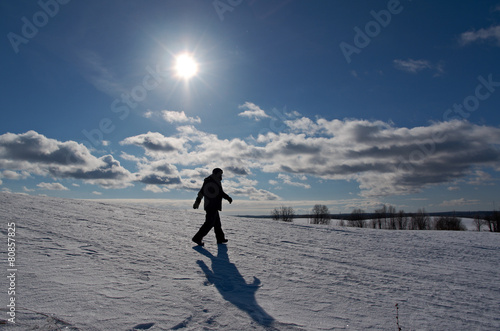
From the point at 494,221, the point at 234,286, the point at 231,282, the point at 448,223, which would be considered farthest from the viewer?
the point at 448,223

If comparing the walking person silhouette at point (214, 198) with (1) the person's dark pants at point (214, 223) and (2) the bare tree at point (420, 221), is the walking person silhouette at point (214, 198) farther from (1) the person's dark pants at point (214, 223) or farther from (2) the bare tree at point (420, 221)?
(2) the bare tree at point (420, 221)

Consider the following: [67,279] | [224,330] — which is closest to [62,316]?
[67,279]

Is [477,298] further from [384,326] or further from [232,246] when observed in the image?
[232,246]

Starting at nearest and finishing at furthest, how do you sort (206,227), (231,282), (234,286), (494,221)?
(234,286), (231,282), (206,227), (494,221)

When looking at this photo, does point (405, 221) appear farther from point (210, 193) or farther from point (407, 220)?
point (210, 193)

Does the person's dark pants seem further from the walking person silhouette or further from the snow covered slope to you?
the snow covered slope

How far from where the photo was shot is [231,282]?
474cm

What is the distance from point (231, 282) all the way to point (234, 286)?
19cm

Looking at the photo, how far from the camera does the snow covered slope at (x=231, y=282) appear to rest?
3.35 metres

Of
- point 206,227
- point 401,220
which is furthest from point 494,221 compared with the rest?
point 206,227

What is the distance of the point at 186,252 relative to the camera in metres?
6.41

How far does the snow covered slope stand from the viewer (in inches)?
132

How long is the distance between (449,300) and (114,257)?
19.6 ft

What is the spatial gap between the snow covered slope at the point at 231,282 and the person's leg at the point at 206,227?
0.40m
